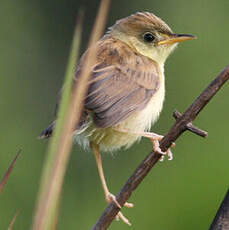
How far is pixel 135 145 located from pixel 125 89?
3.87m

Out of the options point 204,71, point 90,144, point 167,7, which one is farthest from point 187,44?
point 90,144

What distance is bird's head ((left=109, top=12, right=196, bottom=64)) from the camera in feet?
14.8

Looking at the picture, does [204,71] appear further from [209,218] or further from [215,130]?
[209,218]

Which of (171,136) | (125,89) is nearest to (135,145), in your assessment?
(125,89)

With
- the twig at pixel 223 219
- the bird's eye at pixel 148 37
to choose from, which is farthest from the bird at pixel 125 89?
the twig at pixel 223 219

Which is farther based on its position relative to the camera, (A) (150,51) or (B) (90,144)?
(A) (150,51)

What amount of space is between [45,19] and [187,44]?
3891mm

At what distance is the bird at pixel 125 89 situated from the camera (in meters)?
3.75

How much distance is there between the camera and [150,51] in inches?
180

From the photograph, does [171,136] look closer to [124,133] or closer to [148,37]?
[124,133]

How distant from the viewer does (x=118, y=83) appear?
4016 millimetres

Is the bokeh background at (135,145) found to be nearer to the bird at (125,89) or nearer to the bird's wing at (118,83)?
the bird at (125,89)

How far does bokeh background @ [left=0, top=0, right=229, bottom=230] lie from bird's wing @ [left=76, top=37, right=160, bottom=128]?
1591 millimetres

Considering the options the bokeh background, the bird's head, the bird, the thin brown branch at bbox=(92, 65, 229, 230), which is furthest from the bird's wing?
the bokeh background
